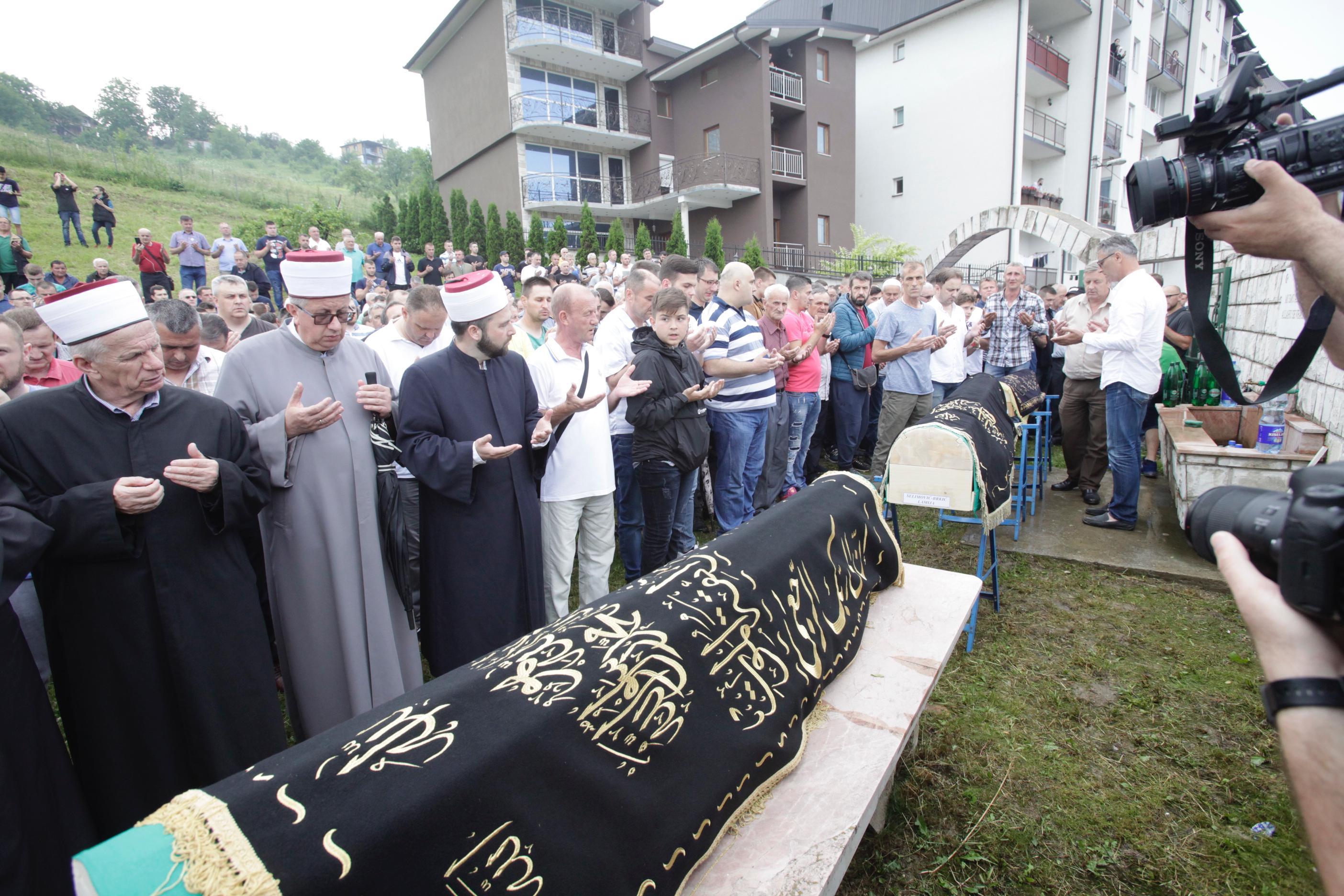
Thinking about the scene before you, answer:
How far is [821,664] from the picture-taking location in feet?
7.40

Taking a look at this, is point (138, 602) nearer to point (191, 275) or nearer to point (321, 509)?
point (321, 509)

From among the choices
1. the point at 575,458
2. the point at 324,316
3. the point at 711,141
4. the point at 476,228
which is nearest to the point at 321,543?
the point at 324,316

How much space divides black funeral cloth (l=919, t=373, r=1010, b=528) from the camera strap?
6.34ft

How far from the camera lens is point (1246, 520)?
1.08m

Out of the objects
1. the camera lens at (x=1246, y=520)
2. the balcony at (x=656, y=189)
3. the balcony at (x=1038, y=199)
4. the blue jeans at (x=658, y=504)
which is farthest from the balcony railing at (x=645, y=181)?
the camera lens at (x=1246, y=520)

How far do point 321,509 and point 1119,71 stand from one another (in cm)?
3405

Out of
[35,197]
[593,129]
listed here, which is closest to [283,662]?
[593,129]

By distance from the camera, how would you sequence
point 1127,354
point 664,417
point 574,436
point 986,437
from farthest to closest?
point 1127,354 < point 986,437 < point 664,417 < point 574,436

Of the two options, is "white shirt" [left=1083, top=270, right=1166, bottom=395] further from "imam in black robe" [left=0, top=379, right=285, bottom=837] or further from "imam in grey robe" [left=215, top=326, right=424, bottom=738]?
"imam in black robe" [left=0, top=379, right=285, bottom=837]

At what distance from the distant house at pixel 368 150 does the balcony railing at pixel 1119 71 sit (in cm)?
Answer: 8954

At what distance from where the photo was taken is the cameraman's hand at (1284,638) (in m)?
0.90

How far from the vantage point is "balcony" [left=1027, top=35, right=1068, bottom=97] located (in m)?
22.4

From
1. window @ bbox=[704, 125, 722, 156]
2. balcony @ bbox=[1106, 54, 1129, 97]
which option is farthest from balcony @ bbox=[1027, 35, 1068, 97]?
window @ bbox=[704, 125, 722, 156]

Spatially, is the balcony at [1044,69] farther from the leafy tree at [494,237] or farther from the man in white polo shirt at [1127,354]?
the man in white polo shirt at [1127,354]
